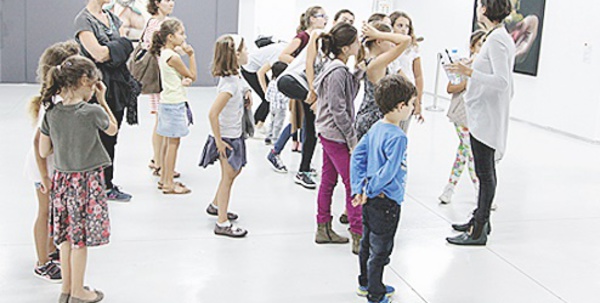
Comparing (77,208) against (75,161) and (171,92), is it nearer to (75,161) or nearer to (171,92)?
(75,161)

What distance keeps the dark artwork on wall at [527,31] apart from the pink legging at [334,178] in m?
6.06

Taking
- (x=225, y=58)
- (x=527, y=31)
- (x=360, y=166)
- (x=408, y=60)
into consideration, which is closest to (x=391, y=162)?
(x=360, y=166)

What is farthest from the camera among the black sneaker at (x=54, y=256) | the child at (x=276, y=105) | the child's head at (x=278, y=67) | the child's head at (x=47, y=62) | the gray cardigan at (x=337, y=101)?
the child at (x=276, y=105)

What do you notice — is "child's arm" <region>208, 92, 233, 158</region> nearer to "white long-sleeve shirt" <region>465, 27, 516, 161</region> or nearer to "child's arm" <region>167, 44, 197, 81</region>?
"child's arm" <region>167, 44, 197, 81</region>

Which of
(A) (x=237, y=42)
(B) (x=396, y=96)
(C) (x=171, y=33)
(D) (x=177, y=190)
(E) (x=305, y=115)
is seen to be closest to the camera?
(B) (x=396, y=96)

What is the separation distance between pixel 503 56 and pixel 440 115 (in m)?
5.85

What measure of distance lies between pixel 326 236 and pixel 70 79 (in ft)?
6.25

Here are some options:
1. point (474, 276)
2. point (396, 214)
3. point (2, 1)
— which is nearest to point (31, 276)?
point (396, 214)

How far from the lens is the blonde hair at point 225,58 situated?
4.14 m

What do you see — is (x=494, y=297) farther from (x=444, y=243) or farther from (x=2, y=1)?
(x=2, y=1)

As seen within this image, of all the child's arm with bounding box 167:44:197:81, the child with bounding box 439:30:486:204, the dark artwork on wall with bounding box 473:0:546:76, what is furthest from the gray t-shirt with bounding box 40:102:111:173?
the dark artwork on wall with bounding box 473:0:546:76

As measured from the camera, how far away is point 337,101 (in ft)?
12.7

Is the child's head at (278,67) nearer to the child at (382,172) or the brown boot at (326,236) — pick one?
the brown boot at (326,236)

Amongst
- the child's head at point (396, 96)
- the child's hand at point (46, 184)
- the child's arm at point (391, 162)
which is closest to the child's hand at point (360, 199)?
the child's arm at point (391, 162)
